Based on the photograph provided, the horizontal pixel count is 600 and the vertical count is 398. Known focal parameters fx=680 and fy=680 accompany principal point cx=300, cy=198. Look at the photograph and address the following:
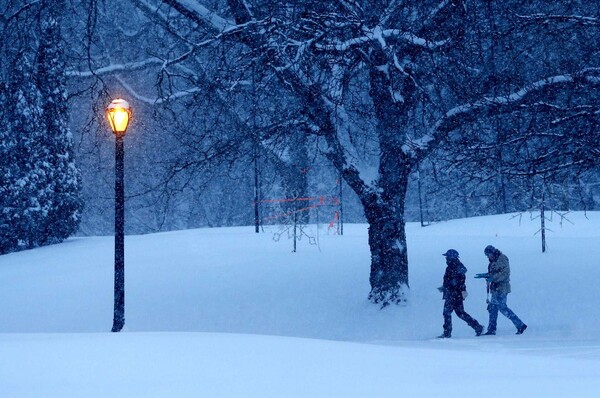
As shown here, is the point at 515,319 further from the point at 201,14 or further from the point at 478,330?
the point at 201,14

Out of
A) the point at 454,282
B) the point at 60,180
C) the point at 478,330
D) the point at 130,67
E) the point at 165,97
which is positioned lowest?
the point at 478,330

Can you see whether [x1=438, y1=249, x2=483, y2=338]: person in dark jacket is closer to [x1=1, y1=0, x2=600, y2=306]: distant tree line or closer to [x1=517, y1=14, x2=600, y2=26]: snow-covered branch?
[x1=1, y1=0, x2=600, y2=306]: distant tree line

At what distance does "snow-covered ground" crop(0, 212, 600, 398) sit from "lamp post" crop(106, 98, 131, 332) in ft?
3.75

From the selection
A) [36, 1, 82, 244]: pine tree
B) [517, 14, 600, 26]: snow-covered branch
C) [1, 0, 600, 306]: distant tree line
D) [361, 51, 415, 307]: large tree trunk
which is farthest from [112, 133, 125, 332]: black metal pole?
[36, 1, 82, 244]: pine tree

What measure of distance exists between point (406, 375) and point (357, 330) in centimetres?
776

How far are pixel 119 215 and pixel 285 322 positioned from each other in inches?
159

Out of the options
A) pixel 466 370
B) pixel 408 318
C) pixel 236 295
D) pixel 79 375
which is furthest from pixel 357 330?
pixel 79 375

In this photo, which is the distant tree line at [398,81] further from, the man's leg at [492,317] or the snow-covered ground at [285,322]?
the snow-covered ground at [285,322]

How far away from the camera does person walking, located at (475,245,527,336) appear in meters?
11.1

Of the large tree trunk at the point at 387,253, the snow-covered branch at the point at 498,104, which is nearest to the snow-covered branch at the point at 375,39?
the snow-covered branch at the point at 498,104

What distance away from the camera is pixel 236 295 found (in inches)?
579

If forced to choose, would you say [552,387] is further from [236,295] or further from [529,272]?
[529,272]

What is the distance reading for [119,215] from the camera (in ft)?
33.2

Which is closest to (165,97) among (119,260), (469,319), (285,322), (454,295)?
(285,322)
